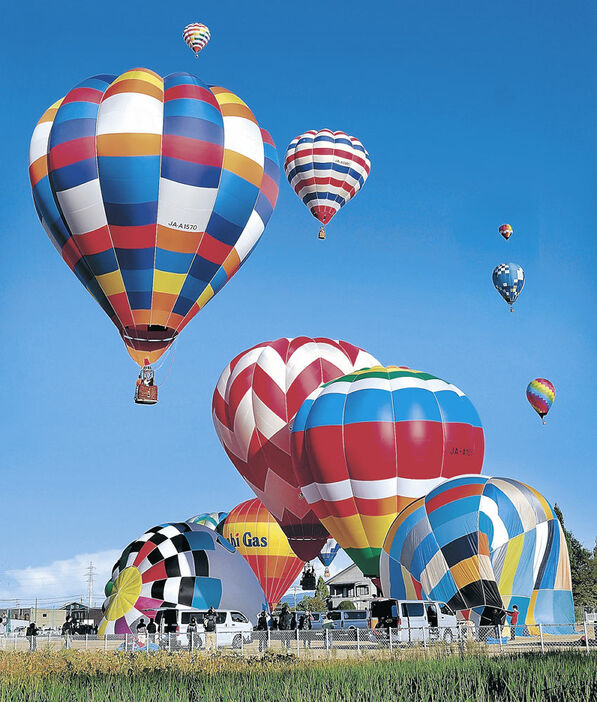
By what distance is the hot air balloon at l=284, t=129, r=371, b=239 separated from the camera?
40.2 metres

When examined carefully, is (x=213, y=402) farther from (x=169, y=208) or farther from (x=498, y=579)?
(x=498, y=579)

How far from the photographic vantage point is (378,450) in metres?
26.1

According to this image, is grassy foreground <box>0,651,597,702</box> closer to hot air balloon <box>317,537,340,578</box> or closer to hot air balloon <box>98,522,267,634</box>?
hot air balloon <box>98,522,267,634</box>

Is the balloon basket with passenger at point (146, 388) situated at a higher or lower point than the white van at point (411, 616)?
higher

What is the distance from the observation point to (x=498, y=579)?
21281mm

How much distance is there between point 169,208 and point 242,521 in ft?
55.8

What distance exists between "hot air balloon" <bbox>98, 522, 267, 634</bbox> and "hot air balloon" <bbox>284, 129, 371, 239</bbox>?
18796mm

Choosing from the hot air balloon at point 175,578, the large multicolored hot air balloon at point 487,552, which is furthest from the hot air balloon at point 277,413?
the large multicolored hot air balloon at point 487,552

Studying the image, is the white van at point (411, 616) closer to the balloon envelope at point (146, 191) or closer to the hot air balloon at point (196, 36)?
the balloon envelope at point (146, 191)

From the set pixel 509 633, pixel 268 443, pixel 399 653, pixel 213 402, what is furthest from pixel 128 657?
pixel 213 402

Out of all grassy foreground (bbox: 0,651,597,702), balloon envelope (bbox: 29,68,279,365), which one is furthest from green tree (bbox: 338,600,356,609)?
grassy foreground (bbox: 0,651,597,702)

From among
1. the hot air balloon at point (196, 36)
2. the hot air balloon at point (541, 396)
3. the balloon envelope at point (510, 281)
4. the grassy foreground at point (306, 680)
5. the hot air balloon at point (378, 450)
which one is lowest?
the grassy foreground at point (306, 680)

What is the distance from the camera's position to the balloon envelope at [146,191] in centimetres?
2467

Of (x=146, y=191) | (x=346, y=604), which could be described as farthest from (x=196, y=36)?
(x=346, y=604)
